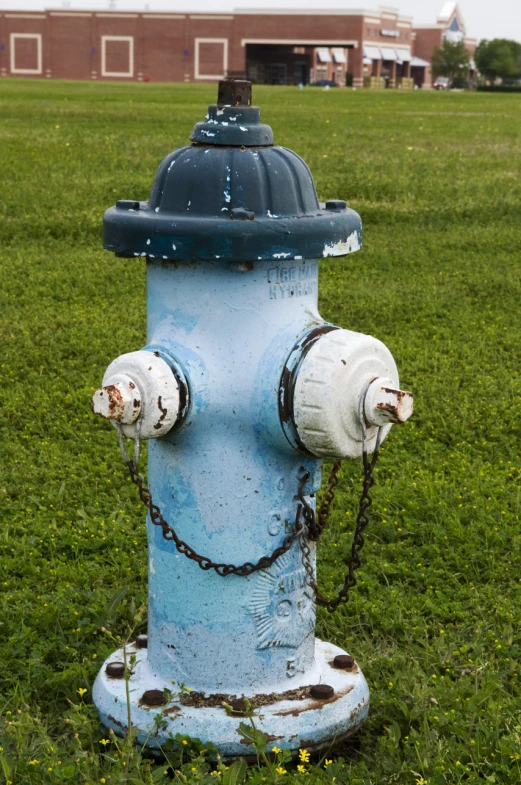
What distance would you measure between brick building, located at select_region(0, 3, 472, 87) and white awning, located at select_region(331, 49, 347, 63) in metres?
0.78

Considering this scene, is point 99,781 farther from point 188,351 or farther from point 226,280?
point 226,280

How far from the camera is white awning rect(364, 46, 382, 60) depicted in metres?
73.8

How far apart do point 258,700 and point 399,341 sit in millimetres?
4110

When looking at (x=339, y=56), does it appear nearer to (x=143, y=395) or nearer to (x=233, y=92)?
(x=233, y=92)

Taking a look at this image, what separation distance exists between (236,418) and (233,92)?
80cm

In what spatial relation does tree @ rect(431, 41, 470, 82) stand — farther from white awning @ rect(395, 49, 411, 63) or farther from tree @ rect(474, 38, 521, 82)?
white awning @ rect(395, 49, 411, 63)

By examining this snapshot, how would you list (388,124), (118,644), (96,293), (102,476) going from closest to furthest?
(118,644) → (102,476) → (96,293) → (388,124)

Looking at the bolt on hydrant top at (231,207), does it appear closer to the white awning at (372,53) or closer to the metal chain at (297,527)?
the metal chain at (297,527)

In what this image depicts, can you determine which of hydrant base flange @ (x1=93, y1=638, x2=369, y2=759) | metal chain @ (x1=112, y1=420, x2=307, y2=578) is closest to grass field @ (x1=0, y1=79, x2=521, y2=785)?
hydrant base flange @ (x1=93, y1=638, x2=369, y2=759)

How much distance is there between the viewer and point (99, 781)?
255cm

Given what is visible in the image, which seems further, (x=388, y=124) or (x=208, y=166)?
(x=388, y=124)

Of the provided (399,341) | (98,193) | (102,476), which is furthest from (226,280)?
(98,193)

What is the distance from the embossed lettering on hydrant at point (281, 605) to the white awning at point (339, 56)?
75839mm

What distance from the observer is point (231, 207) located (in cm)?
253
